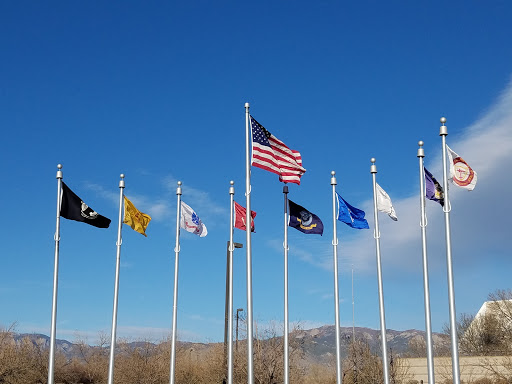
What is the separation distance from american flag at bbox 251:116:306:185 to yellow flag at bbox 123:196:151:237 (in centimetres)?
661

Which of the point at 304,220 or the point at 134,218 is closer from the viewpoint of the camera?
the point at 304,220

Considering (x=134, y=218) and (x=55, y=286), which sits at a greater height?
(x=134, y=218)

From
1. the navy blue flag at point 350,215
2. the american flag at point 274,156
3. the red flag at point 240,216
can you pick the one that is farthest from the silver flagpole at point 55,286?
the navy blue flag at point 350,215

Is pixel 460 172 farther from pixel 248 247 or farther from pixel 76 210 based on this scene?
pixel 76 210

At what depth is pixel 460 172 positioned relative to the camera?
2275cm

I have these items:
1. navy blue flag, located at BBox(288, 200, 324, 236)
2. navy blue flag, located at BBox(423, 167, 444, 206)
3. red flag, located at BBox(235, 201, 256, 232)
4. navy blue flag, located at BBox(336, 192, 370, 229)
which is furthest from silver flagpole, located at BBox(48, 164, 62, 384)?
navy blue flag, located at BBox(423, 167, 444, 206)

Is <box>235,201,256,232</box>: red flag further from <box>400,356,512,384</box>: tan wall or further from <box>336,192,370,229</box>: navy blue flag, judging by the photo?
<box>400,356,512,384</box>: tan wall

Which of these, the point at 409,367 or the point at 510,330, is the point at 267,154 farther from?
the point at 510,330

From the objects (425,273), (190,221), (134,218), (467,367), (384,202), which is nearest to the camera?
(425,273)

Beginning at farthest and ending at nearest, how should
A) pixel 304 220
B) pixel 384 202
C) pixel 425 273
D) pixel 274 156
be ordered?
pixel 304 220 < pixel 384 202 < pixel 425 273 < pixel 274 156

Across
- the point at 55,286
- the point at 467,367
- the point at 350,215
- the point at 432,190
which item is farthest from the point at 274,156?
the point at 467,367

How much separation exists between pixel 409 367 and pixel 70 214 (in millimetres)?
34406

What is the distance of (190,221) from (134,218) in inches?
86.0

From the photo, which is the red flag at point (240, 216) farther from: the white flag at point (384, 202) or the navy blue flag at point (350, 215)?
the white flag at point (384, 202)
